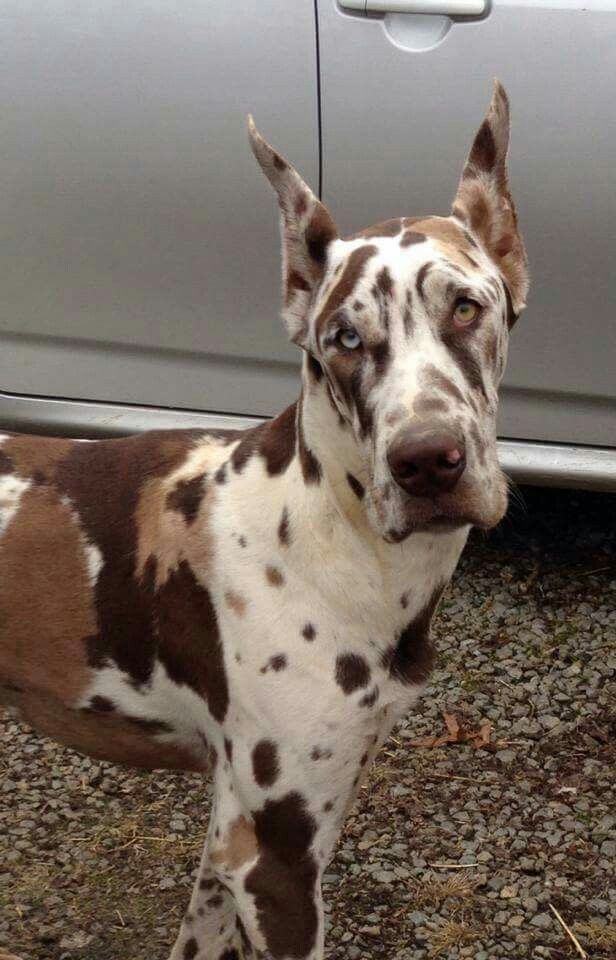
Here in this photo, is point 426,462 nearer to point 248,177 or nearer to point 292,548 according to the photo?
point 292,548

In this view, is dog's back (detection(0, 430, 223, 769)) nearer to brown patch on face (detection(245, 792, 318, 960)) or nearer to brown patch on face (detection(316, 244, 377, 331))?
brown patch on face (detection(245, 792, 318, 960))

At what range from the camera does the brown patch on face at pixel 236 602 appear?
2.65 meters

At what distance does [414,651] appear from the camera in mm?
2689

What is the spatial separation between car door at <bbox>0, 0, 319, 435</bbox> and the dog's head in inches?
60.1

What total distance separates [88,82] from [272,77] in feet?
1.75

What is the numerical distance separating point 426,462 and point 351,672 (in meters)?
0.51

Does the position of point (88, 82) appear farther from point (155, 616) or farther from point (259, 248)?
point (155, 616)

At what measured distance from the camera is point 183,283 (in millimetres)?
4277

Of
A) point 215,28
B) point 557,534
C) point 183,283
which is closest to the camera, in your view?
point 215,28

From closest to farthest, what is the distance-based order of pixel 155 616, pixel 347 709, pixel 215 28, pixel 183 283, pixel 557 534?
1. pixel 347 709
2. pixel 155 616
3. pixel 215 28
4. pixel 183 283
5. pixel 557 534

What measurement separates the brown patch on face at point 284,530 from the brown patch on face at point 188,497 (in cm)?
20

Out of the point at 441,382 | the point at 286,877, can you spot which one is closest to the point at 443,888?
the point at 286,877

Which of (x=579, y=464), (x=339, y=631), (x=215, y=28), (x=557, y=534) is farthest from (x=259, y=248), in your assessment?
(x=339, y=631)

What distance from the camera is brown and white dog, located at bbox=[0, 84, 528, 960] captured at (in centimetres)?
238
